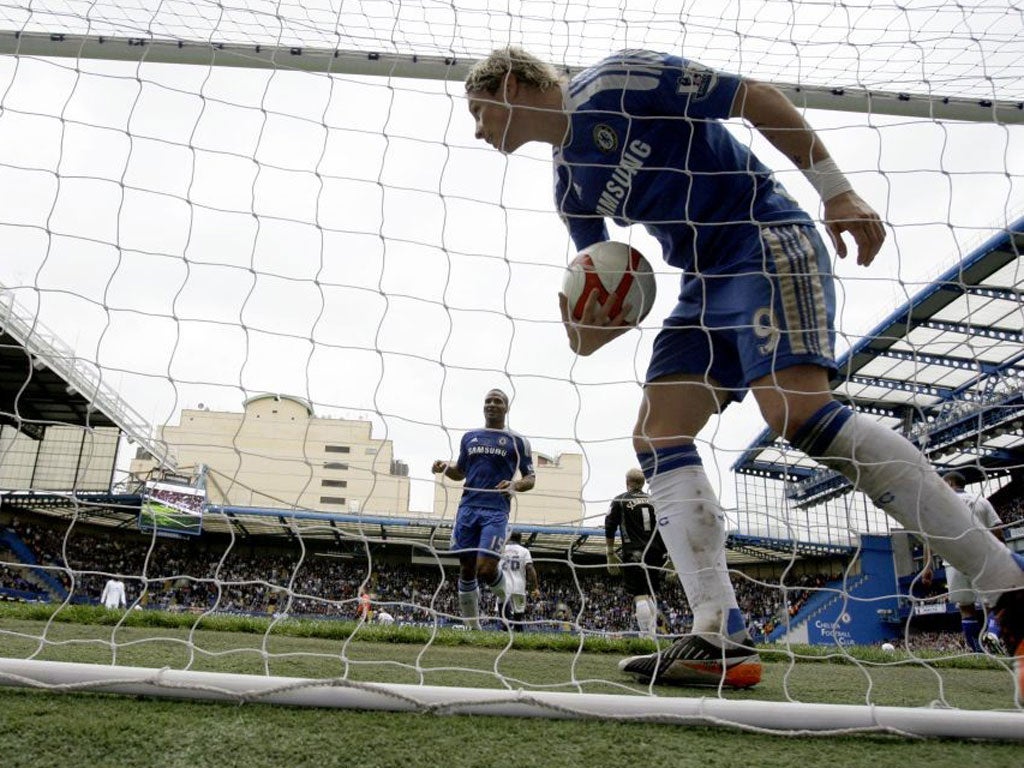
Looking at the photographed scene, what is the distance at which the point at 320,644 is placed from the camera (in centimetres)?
303

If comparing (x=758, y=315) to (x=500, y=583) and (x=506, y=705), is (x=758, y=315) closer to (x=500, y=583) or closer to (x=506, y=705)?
(x=506, y=705)

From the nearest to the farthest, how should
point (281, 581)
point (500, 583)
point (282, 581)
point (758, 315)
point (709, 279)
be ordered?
point (758, 315) → point (709, 279) → point (500, 583) → point (282, 581) → point (281, 581)

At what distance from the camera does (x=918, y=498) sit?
170 cm

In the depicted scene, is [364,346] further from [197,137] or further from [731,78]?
[731,78]

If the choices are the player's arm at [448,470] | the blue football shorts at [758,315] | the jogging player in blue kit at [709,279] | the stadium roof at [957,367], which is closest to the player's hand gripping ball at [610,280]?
the jogging player in blue kit at [709,279]

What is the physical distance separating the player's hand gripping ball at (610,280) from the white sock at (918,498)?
0.74 meters

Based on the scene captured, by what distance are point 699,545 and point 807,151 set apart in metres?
1.11

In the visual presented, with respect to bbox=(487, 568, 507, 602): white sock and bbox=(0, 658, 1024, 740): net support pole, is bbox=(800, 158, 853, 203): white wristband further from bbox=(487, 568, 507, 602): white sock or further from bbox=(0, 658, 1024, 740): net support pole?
bbox=(487, 568, 507, 602): white sock

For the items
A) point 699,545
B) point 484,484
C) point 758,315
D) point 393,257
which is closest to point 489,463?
point 484,484

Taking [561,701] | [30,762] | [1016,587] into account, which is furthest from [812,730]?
[30,762]

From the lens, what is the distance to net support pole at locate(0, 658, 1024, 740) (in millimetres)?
1428

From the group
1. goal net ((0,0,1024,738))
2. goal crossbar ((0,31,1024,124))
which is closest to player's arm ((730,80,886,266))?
goal net ((0,0,1024,738))

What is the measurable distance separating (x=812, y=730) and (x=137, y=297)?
2207mm

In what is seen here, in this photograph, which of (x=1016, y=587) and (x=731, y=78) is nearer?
(x=1016, y=587)
